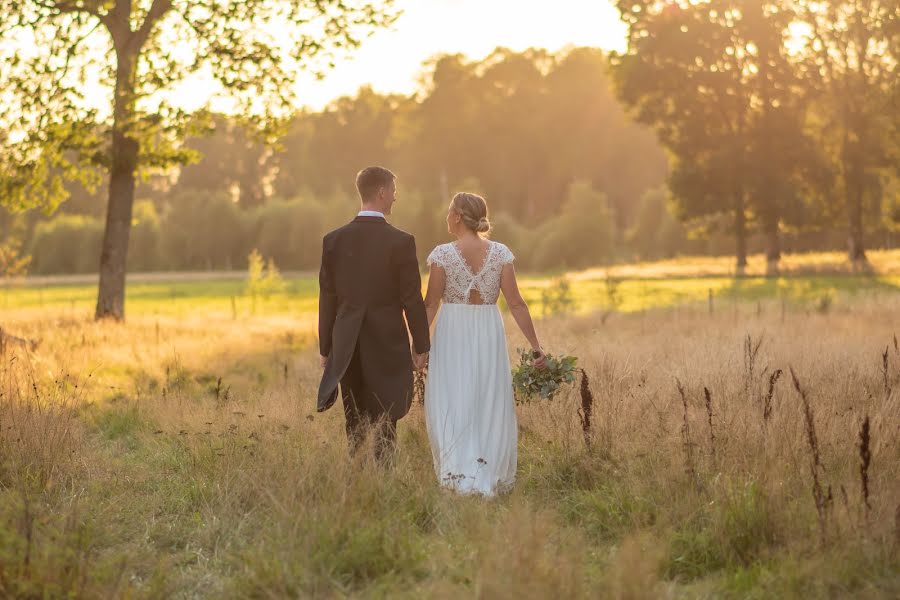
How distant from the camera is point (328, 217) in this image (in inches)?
2579

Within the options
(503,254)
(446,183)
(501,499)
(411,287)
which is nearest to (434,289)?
(411,287)

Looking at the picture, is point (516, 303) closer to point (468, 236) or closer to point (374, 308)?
point (468, 236)

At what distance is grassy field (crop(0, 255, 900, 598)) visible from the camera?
459 centimetres

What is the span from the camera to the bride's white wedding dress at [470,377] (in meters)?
6.79

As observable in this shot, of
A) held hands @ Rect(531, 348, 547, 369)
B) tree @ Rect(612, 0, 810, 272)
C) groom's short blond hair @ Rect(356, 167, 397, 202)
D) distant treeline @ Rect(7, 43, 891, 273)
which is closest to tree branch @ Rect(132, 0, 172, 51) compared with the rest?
groom's short blond hair @ Rect(356, 167, 397, 202)

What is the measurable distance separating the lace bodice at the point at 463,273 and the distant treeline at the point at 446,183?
4105 centimetres

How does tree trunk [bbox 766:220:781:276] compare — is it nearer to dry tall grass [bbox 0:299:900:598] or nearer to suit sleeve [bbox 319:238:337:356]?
dry tall grass [bbox 0:299:900:598]

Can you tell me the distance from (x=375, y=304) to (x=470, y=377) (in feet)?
2.95

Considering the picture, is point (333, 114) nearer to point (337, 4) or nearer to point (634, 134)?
point (634, 134)

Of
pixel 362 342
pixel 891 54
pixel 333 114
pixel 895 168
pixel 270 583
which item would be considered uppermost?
pixel 333 114

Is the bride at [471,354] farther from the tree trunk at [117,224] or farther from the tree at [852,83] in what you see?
the tree at [852,83]

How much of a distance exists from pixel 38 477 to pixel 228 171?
90541 mm

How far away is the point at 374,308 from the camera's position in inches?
254

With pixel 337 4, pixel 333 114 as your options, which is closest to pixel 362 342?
pixel 337 4
